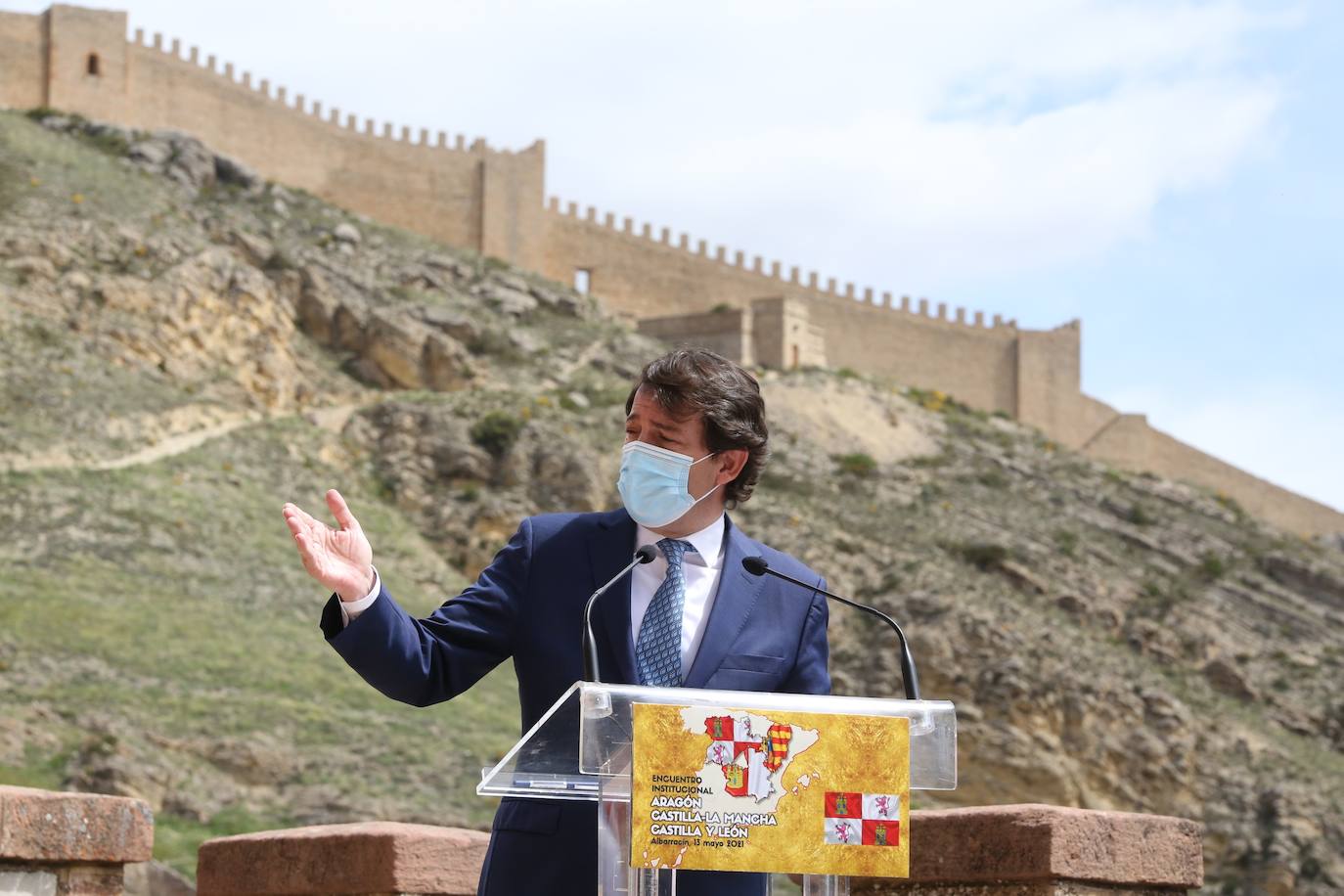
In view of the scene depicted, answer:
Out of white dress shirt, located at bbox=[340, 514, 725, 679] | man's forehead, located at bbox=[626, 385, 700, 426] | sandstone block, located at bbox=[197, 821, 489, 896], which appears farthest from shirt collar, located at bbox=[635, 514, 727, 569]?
sandstone block, located at bbox=[197, 821, 489, 896]

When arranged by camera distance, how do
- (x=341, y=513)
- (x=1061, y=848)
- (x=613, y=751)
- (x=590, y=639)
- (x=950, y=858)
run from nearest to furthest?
(x=613, y=751) → (x=590, y=639) → (x=341, y=513) → (x=1061, y=848) → (x=950, y=858)

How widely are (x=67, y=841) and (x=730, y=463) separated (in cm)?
217

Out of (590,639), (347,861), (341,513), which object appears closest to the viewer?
(590,639)

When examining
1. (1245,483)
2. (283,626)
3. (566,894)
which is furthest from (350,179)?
(566,894)

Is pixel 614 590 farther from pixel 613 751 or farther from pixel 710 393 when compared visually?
pixel 613 751

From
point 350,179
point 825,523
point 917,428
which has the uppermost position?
point 350,179

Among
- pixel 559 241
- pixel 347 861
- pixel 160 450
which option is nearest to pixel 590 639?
pixel 347 861

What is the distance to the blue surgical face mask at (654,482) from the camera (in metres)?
3.13

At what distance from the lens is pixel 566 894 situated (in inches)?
118

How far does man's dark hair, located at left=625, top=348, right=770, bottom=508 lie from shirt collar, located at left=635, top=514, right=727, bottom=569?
18 cm

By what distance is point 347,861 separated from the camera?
15.6 ft

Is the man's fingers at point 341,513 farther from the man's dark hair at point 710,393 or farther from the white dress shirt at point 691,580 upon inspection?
the man's dark hair at point 710,393

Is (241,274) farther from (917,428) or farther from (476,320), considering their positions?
(917,428)

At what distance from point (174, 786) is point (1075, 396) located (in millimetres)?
39608
